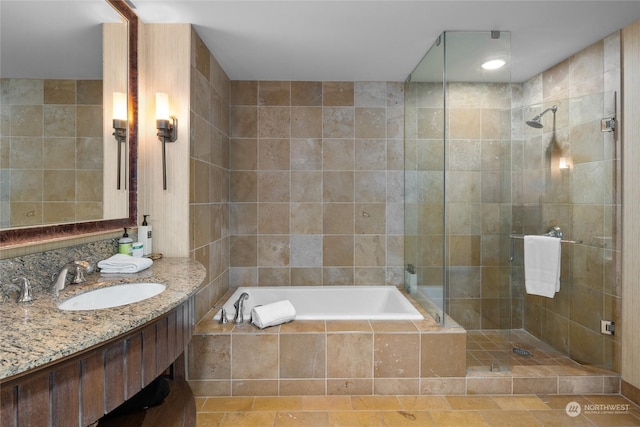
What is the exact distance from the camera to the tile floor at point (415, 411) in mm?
1841

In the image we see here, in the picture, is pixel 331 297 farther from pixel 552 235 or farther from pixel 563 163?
pixel 563 163

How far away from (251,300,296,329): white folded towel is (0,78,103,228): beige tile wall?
3.66 ft

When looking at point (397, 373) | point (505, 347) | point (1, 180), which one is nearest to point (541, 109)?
point (505, 347)

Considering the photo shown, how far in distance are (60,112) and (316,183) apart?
1.94 metres

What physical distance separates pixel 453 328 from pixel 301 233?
1.49 meters

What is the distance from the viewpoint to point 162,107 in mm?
1961

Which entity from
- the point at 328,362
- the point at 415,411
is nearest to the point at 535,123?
the point at 415,411

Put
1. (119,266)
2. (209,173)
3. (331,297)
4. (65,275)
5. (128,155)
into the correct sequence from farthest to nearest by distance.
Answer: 1. (331,297)
2. (209,173)
3. (128,155)
4. (119,266)
5. (65,275)

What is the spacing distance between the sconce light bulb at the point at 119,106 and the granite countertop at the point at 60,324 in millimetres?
937

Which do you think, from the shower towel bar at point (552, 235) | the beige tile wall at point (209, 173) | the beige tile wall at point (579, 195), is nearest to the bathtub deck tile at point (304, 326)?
the beige tile wall at point (209, 173)

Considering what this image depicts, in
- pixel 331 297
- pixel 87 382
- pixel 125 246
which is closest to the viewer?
pixel 87 382

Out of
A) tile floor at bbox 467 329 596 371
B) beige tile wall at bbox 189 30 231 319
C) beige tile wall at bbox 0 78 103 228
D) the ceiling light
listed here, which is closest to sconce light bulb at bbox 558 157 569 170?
the ceiling light

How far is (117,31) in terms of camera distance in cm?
183

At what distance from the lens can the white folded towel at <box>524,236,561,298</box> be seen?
8.04 ft
